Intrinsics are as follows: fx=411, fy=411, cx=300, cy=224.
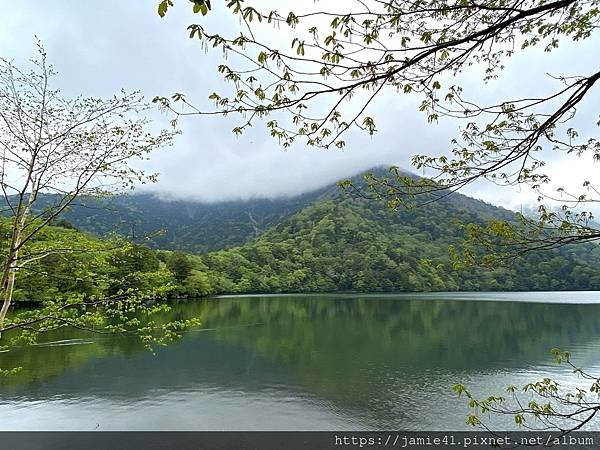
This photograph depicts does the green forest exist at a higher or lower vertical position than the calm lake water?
higher

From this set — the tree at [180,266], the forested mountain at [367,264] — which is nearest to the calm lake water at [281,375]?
the tree at [180,266]

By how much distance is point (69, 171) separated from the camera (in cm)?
601

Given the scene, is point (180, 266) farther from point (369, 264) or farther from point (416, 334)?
point (369, 264)

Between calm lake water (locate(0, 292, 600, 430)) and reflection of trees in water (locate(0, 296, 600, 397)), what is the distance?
11cm

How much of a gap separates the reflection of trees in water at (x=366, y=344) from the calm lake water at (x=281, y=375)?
0.11 meters

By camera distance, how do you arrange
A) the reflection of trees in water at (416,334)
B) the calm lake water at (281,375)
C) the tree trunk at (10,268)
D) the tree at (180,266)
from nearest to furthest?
the tree trunk at (10,268)
the calm lake water at (281,375)
the reflection of trees in water at (416,334)
the tree at (180,266)

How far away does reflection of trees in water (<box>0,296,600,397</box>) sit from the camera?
925 inches

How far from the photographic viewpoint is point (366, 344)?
31906mm

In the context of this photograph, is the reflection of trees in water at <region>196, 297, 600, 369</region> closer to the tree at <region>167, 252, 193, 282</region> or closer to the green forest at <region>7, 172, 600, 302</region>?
the tree at <region>167, 252, 193, 282</region>

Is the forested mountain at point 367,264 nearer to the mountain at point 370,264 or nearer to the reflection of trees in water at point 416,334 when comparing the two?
the mountain at point 370,264

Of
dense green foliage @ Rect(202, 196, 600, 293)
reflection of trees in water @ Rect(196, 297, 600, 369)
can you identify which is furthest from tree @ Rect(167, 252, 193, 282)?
reflection of trees in water @ Rect(196, 297, 600, 369)

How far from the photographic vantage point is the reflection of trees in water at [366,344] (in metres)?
23.5

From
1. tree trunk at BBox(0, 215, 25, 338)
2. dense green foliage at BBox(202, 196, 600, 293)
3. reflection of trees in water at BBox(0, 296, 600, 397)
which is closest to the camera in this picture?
tree trunk at BBox(0, 215, 25, 338)

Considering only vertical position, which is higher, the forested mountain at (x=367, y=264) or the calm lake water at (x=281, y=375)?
the forested mountain at (x=367, y=264)
